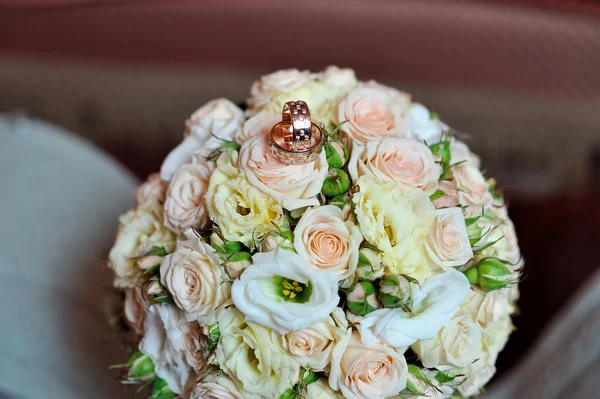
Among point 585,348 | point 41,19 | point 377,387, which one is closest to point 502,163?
point 585,348

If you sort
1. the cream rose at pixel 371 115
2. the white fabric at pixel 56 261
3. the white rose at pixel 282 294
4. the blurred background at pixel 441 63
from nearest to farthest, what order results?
the white rose at pixel 282 294 → the cream rose at pixel 371 115 → the white fabric at pixel 56 261 → the blurred background at pixel 441 63

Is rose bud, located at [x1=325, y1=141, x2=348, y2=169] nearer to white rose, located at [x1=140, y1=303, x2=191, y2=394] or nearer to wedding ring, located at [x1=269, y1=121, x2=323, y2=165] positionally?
wedding ring, located at [x1=269, y1=121, x2=323, y2=165]

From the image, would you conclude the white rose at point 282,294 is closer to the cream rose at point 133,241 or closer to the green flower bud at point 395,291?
the green flower bud at point 395,291

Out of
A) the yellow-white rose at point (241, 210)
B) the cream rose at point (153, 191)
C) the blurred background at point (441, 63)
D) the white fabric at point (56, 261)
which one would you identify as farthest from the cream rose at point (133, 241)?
the blurred background at point (441, 63)

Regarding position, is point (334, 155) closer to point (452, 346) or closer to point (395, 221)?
point (395, 221)

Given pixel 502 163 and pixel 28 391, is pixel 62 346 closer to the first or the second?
pixel 28 391

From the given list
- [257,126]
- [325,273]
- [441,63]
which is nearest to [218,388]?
[325,273]
